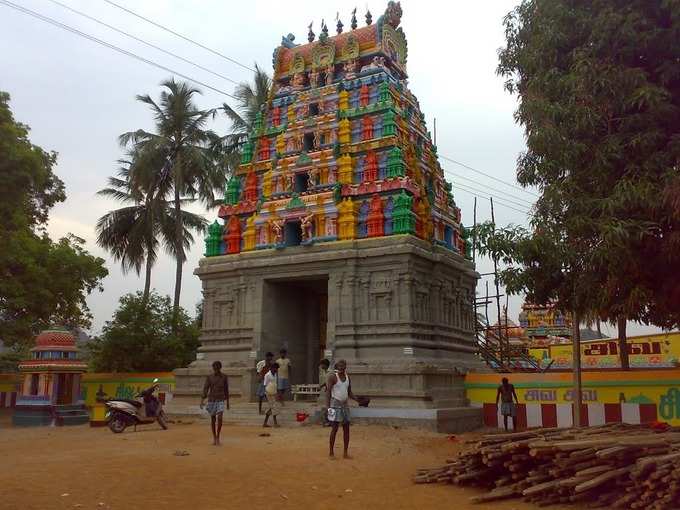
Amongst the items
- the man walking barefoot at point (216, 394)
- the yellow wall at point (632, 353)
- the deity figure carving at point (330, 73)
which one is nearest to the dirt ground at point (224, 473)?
the man walking barefoot at point (216, 394)

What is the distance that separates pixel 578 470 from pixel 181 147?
27036 mm

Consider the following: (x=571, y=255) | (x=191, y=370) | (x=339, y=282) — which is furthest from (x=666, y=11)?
(x=191, y=370)

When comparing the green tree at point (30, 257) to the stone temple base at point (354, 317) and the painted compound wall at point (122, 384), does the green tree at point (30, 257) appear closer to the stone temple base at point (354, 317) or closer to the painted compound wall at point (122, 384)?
the painted compound wall at point (122, 384)

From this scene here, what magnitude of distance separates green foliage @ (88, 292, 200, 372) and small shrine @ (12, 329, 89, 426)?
9.34 ft

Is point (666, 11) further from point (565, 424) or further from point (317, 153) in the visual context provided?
point (317, 153)

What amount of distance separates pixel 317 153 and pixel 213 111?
470 inches

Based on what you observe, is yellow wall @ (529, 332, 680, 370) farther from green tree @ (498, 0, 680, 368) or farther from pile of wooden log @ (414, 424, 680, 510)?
pile of wooden log @ (414, 424, 680, 510)

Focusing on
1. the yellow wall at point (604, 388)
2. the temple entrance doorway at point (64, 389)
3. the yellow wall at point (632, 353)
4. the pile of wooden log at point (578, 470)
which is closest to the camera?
the pile of wooden log at point (578, 470)

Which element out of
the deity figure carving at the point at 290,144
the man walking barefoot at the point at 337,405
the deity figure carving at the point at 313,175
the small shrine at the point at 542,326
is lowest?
the man walking barefoot at the point at 337,405

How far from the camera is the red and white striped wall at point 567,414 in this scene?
15155mm

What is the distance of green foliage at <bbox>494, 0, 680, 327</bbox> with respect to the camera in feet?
28.9

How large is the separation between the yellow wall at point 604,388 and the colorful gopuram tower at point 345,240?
3.87 ft

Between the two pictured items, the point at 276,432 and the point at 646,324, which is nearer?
the point at 646,324

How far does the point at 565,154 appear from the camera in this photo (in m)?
9.57
